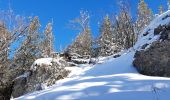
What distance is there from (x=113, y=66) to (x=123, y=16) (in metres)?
20.3

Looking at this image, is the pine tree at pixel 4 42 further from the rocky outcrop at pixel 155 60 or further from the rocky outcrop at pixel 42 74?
the rocky outcrop at pixel 155 60

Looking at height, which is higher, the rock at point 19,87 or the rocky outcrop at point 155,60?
the rocky outcrop at point 155,60

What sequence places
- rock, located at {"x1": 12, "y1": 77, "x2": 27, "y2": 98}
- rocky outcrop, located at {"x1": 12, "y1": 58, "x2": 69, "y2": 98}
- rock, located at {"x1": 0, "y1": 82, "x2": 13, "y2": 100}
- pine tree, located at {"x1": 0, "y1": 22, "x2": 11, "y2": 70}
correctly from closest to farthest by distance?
rocky outcrop, located at {"x1": 12, "y1": 58, "x2": 69, "y2": 98} < pine tree, located at {"x1": 0, "y1": 22, "x2": 11, "y2": 70} < rock, located at {"x1": 12, "y1": 77, "x2": 27, "y2": 98} < rock, located at {"x1": 0, "y1": 82, "x2": 13, "y2": 100}

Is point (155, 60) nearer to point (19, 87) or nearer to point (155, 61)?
point (155, 61)

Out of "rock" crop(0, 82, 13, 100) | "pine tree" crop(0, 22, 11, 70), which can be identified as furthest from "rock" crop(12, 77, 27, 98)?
"pine tree" crop(0, 22, 11, 70)

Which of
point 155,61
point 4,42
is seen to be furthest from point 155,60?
point 4,42

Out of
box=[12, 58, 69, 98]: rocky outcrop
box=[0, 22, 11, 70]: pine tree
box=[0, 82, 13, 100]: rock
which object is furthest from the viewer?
box=[0, 82, 13, 100]: rock

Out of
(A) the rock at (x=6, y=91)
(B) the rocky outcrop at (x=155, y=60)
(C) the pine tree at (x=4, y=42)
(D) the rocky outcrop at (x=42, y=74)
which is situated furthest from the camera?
(A) the rock at (x=6, y=91)

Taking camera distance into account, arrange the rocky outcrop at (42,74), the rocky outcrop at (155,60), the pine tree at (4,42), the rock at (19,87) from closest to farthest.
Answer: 1. the rocky outcrop at (155,60)
2. the rocky outcrop at (42,74)
3. the pine tree at (4,42)
4. the rock at (19,87)

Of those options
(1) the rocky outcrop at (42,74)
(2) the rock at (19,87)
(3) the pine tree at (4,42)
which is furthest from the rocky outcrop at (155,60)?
(3) the pine tree at (4,42)

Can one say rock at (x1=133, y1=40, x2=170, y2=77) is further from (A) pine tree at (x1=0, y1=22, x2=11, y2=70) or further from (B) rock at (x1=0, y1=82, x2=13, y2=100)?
(B) rock at (x1=0, y1=82, x2=13, y2=100)

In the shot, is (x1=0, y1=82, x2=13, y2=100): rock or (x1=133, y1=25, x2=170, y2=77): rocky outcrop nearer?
(x1=133, y1=25, x2=170, y2=77): rocky outcrop

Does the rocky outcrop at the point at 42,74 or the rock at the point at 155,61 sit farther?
the rocky outcrop at the point at 42,74

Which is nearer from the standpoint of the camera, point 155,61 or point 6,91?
point 155,61
